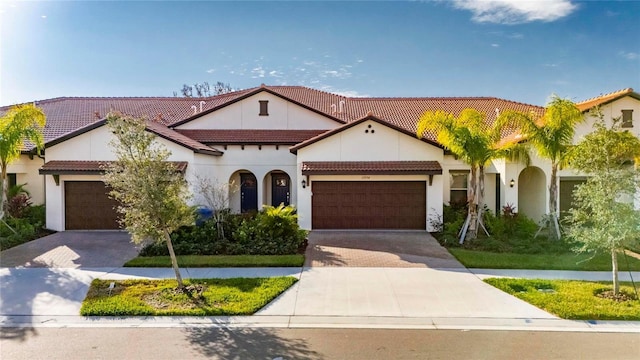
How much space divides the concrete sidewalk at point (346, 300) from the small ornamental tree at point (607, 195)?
190 centimetres

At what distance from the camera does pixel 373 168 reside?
17.0 metres

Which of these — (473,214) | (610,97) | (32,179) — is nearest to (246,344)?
(473,214)

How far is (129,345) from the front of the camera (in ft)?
22.2

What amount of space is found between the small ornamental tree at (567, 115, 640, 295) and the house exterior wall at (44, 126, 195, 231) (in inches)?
550

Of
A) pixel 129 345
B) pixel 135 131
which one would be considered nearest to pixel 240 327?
pixel 129 345

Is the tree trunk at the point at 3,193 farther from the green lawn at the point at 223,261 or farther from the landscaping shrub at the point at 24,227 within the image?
the green lawn at the point at 223,261

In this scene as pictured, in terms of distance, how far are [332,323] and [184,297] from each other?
3474 millimetres

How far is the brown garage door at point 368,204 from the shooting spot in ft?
57.9

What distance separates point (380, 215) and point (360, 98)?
11.9 m

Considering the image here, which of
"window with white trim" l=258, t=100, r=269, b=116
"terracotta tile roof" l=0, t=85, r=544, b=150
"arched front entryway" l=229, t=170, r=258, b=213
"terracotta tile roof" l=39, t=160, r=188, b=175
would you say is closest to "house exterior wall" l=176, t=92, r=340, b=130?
"window with white trim" l=258, t=100, r=269, b=116

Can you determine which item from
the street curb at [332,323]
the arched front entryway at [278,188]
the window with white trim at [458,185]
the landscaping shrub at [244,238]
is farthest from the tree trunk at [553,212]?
the arched front entryway at [278,188]

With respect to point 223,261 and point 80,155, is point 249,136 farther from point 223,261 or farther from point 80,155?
point 223,261

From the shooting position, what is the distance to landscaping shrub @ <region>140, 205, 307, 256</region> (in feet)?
43.4

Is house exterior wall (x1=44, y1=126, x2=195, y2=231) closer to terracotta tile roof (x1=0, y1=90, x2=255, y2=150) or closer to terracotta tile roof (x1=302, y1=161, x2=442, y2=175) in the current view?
terracotta tile roof (x1=302, y1=161, x2=442, y2=175)
